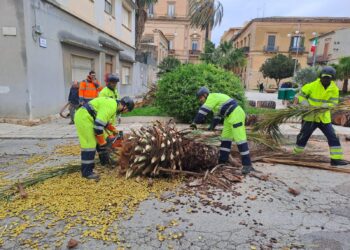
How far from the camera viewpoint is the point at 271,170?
474cm

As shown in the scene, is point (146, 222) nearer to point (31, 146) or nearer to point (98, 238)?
point (98, 238)

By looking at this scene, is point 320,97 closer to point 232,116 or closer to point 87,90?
point 232,116

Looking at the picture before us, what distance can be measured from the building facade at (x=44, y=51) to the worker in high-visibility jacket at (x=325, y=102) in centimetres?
763

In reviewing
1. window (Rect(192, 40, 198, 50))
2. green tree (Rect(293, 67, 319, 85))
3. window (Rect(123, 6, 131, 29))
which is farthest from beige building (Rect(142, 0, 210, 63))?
green tree (Rect(293, 67, 319, 85))

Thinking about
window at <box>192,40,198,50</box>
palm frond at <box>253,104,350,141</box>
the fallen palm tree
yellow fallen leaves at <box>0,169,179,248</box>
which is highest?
window at <box>192,40,198,50</box>

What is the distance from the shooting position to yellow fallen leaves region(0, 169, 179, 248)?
278 cm

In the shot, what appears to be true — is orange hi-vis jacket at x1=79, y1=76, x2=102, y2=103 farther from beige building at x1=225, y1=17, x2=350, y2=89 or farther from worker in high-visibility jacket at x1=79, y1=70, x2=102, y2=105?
beige building at x1=225, y1=17, x2=350, y2=89

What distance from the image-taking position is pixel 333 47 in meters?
35.9

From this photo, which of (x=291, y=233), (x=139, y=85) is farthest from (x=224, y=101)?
(x=139, y=85)

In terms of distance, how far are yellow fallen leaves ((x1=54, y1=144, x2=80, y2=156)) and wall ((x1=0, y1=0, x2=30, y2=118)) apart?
10.1 feet

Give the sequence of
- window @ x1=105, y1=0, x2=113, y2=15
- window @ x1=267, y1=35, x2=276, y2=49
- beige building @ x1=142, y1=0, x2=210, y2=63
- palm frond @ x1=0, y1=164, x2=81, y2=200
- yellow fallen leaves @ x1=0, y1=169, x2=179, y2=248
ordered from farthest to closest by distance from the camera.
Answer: beige building @ x1=142, y1=0, x2=210, y2=63 < window @ x1=267, y1=35, x2=276, y2=49 < window @ x1=105, y1=0, x2=113, y2=15 < palm frond @ x1=0, y1=164, x2=81, y2=200 < yellow fallen leaves @ x1=0, y1=169, x2=179, y2=248

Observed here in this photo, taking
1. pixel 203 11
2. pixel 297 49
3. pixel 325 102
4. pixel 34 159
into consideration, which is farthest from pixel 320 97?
pixel 297 49

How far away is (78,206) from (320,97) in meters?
4.48

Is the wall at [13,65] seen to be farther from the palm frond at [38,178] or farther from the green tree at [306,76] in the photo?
the green tree at [306,76]
